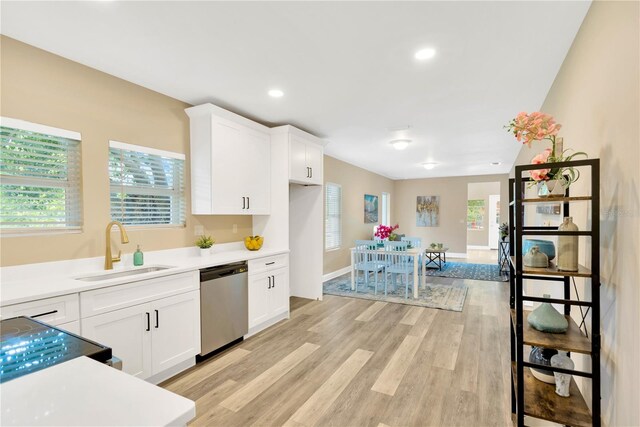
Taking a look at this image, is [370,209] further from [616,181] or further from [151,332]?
[616,181]

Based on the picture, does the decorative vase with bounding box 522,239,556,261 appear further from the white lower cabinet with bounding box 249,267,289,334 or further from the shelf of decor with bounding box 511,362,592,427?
the white lower cabinet with bounding box 249,267,289,334

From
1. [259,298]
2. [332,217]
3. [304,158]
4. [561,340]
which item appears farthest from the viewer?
[332,217]

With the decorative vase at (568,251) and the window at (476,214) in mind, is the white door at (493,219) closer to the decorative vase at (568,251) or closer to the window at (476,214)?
the window at (476,214)

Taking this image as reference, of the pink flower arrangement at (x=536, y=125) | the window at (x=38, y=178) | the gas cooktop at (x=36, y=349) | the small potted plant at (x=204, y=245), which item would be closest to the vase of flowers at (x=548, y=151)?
the pink flower arrangement at (x=536, y=125)

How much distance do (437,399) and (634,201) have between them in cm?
185

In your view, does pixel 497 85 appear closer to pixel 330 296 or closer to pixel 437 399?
pixel 437 399

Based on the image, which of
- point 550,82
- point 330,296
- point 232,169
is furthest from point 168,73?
point 330,296

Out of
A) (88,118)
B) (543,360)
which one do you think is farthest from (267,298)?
(543,360)

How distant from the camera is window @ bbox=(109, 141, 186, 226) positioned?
2764 mm

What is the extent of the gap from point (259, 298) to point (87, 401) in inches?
114

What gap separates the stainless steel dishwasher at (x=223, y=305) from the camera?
292cm

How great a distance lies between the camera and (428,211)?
32.6 ft

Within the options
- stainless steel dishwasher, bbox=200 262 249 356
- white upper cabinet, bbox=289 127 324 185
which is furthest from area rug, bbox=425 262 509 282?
stainless steel dishwasher, bbox=200 262 249 356

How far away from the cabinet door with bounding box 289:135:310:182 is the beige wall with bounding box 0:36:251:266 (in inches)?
52.0
